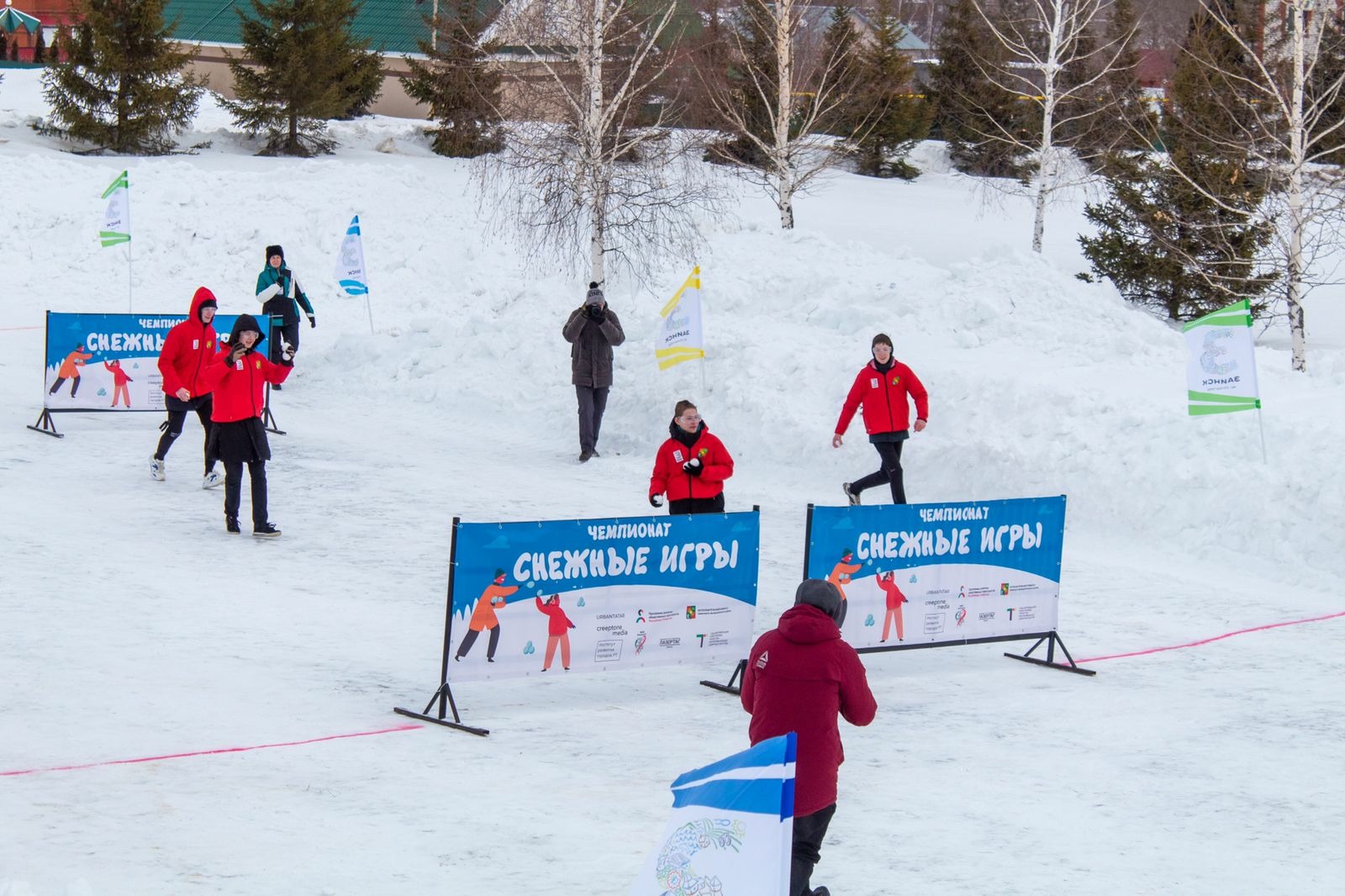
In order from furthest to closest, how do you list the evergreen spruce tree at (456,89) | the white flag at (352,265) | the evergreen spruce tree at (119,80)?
the evergreen spruce tree at (119,80), the evergreen spruce tree at (456,89), the white flag at (352,265)

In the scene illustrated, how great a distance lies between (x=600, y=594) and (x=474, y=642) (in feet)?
2.35

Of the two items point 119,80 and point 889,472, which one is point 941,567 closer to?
point 889,472

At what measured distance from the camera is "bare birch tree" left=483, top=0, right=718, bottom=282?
59.2 ft

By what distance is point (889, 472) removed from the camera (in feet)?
39.0

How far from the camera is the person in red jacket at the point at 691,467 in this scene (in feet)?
29.4

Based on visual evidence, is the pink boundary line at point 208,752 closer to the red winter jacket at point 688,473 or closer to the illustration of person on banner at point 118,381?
the red winter jacket at point 688,473

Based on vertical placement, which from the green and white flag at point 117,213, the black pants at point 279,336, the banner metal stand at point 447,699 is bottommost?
the banner metal stand at point 447,699

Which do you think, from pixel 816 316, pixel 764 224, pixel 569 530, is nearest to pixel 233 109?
pixel 764 224

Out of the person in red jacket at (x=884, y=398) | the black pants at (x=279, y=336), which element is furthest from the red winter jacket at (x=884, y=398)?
the black pants at (x=279, y=336)

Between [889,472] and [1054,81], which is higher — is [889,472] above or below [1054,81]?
below

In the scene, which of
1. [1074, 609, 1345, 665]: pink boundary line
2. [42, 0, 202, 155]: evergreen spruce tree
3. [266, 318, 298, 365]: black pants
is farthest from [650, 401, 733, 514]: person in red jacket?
[42, 0, 202, 155]: evergreen spruce tree

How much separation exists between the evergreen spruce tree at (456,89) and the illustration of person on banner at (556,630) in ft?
63.3

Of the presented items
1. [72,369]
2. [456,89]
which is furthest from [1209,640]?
[456,89]

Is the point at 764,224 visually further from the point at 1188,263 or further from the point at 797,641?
the point at 797,641
